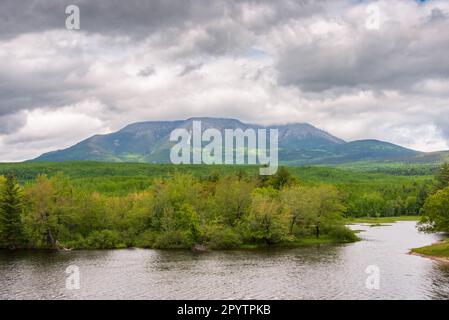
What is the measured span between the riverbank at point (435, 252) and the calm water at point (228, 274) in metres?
2.83

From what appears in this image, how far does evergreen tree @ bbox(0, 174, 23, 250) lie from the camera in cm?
10819

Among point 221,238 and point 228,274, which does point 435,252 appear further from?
point 221,238

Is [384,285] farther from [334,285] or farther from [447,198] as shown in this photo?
[447,198]

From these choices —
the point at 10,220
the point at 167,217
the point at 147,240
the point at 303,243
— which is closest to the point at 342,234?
the point at 303,243

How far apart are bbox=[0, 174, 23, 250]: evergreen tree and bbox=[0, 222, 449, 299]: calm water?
35.1 ft

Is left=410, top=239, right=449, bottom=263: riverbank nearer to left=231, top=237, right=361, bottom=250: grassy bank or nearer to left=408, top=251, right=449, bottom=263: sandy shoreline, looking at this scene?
left=408, top=251, right=449, bottom=263: sandy shoreline

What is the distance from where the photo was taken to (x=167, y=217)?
111188 millimetres

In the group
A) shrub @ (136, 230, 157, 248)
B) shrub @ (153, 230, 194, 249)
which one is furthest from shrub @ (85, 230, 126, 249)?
shrub @ (153, 230, 194, 249)

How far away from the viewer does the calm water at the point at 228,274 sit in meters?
61.2

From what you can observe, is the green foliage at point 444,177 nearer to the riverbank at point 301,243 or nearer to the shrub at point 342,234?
the riverbank at point 301,243

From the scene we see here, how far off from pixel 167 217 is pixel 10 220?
114 ft

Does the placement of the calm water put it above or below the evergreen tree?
below
